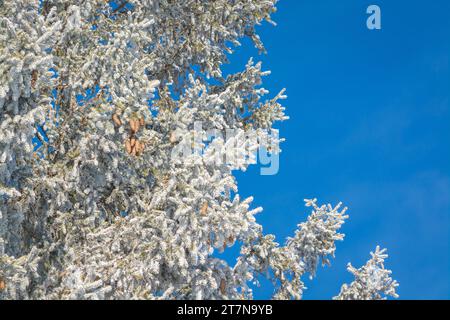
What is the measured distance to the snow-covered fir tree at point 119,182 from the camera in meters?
10.7

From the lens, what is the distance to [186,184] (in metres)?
11.2

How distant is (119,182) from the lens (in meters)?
13.0

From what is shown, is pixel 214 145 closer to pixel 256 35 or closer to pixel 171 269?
pixel 171 269

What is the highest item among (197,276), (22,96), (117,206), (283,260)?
(22,96)

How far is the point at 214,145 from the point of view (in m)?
11.2

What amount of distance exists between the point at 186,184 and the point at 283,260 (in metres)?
3.21

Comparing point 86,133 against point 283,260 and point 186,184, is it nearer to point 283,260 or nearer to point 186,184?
point 186,184

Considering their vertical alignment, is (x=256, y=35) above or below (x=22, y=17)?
above

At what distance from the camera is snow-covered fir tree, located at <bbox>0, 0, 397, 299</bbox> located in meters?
10.7
